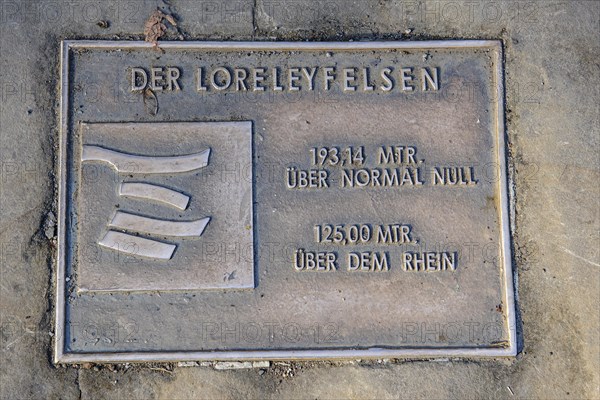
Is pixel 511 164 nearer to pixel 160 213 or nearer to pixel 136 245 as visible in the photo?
pixel 160 213

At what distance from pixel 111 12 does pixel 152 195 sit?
115cm

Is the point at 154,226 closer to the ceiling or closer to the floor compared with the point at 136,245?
closer to the ceiling

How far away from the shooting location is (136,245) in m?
2.81

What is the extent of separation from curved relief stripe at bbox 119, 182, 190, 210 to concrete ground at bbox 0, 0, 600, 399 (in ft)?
1.58

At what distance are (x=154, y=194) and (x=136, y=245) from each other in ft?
1.02

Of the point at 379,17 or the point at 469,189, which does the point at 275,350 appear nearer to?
the point at 469,189

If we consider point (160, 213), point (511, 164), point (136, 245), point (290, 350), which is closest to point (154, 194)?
point (160, 213)

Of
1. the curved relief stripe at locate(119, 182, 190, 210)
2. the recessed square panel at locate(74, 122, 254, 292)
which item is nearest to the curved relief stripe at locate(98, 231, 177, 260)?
the recessed square panel at locate(74, 122, 254, 292)

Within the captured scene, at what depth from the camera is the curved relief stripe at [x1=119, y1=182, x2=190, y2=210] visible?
2816 millimetres

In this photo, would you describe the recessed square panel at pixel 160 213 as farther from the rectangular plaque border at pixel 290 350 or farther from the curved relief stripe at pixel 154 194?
the rectangular plaque border at pixel 290 350

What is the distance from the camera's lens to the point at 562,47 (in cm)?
300

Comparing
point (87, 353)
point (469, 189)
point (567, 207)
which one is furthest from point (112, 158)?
point (567, 207)

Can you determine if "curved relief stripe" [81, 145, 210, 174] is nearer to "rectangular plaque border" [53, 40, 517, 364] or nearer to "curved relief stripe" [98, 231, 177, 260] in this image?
"rectangular plaque border" [53, 40, 517, 364]

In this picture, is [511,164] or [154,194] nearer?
[154,194]
